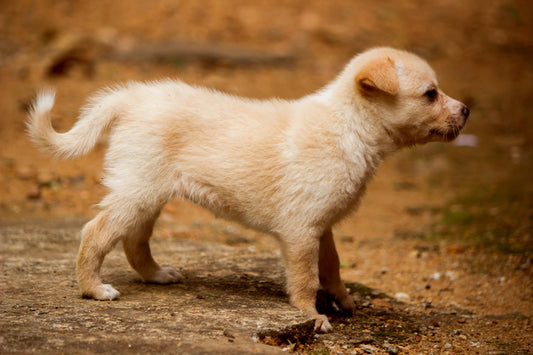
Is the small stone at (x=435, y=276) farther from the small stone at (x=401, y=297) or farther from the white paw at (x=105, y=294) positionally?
the white paw at (x=105, y=294)

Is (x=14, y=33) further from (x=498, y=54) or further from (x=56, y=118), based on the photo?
(x=498, y=54)

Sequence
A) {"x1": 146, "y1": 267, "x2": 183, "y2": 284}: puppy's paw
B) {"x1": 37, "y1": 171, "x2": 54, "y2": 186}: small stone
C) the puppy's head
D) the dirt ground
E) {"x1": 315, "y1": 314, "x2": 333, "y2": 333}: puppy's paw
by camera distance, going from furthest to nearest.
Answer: {"x1": 37, "y1": 171, "x2": 54, "y2": 186}: small stone, {"x1": 146, "y1": 267, "x2": 183, "y2": 284}: puppy's paw, the puppy's head, {"x1": 315, "y1": 314, "x2": 333, "y2": 333}: puppy's paw, the dirt ground

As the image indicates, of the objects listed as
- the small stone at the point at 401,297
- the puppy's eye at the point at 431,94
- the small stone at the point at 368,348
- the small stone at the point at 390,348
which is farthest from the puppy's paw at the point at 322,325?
the puppy's eye at the point at 431,94

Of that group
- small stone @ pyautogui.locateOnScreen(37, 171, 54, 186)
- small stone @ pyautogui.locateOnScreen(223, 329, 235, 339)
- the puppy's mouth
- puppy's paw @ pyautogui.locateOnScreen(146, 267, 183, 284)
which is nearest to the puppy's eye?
the puppy's mouth

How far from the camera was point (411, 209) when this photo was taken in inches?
361

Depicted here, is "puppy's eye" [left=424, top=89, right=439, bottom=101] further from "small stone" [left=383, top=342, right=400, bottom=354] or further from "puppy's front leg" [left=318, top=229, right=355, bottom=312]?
"small stone" [left=383, top=342, right=400, bottom=354]

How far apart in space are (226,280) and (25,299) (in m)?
1.59

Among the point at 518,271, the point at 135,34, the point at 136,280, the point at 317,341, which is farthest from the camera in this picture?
the point at 135,34

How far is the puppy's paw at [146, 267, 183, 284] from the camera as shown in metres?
5.07

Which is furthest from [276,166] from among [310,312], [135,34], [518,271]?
[135,34]

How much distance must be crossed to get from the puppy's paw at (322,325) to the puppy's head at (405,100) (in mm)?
1416

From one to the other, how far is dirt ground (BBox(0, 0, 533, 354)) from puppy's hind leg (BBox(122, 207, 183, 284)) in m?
0.12

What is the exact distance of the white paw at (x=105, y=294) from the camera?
4.55 m

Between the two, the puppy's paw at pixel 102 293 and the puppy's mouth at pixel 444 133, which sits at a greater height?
the puppy's mouth at pixel 444 133
